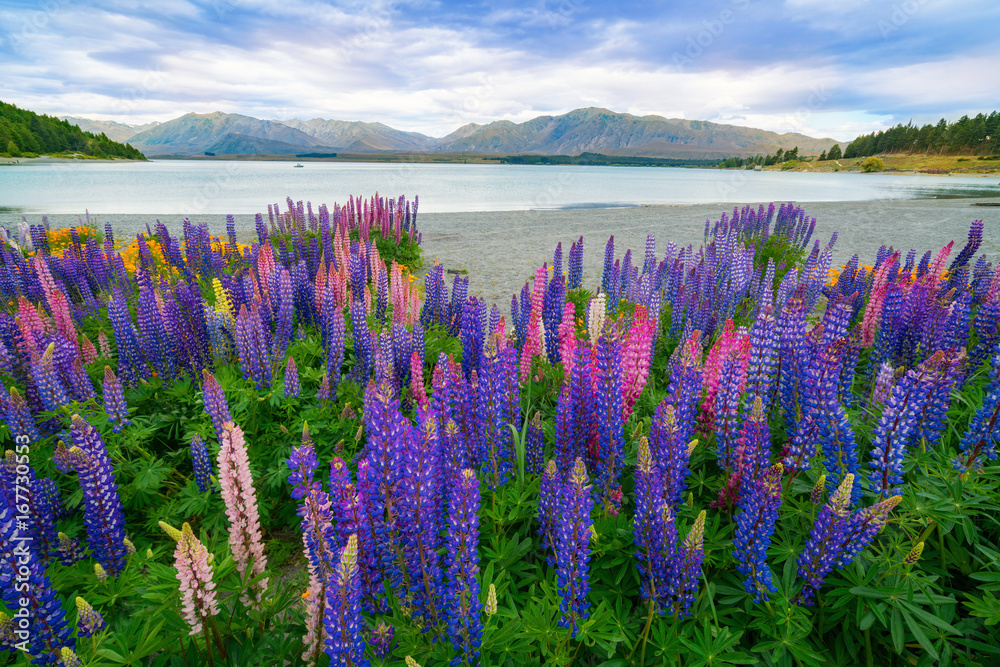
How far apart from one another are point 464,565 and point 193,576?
124cm

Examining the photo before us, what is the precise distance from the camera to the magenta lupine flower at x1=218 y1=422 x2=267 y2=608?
2.35 m

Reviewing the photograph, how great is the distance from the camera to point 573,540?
7.17ft

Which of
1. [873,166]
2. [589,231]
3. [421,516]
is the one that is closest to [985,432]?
[421,516]

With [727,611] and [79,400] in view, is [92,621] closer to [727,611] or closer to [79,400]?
[79,400]

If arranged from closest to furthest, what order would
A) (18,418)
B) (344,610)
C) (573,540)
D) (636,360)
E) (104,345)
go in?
(344,610) < (573,540) < (18,418) < (636,360) < (104,345)

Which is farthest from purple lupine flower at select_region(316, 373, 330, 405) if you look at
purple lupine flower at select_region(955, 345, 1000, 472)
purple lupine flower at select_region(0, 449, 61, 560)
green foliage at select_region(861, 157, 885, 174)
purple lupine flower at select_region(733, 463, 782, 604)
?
green foliage at select_region(861, 157, 885, 174)

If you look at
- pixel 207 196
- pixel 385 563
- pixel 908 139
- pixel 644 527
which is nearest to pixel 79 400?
pixel 385 563

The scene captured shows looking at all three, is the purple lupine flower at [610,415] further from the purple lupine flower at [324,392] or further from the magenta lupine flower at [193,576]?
the purple lupine flower at [324,392]

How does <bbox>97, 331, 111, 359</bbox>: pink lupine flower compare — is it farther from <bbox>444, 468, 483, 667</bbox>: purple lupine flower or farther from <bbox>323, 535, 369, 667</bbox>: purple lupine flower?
<bbox>444, 468, 483, 667</bbox>: purple lupine flower

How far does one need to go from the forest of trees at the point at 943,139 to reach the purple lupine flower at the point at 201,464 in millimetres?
161657

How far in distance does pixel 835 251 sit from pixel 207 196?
146 ft

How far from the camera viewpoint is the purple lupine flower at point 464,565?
6.90ft

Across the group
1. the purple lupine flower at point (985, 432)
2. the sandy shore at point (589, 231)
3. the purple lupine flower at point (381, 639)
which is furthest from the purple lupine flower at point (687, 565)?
the sandy shore at point (589, 231)

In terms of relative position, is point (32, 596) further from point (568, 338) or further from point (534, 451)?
point (568, 338)
